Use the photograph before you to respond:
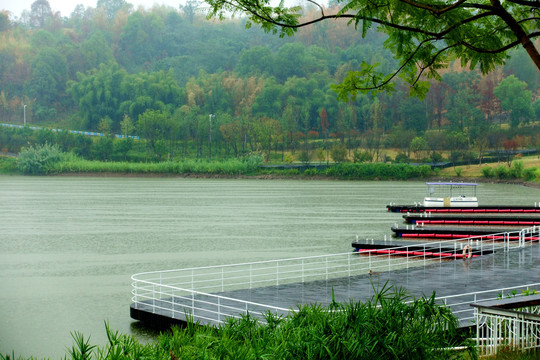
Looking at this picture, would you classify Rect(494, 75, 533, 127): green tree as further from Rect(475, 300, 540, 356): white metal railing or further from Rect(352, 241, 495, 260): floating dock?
Rect(475, 300, 540, 356): white metal railing

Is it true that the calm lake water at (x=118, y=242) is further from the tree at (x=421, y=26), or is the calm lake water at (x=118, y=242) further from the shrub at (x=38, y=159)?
the shrub at (x=38, y=159)

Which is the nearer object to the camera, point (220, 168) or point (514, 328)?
point (514, 328)

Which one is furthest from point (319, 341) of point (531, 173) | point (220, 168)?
point (220, 168)

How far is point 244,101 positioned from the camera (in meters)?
121

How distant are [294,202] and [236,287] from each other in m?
34.3

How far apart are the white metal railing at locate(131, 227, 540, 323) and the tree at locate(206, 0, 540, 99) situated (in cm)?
400

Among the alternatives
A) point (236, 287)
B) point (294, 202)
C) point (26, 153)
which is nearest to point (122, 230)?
point (236, 287)

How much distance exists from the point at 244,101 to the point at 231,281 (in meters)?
102

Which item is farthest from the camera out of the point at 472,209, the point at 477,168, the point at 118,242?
the point at 477,168

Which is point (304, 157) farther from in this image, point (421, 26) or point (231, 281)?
point (421, 26)

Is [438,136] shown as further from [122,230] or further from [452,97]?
[122,230]

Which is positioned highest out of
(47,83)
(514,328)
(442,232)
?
(47,83)

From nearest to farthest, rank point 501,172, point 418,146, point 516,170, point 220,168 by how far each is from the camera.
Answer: point 516,170, point 501,172, point 418,146, point 220,168

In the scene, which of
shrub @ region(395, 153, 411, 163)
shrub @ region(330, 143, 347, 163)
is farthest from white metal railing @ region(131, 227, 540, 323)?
shrub @ region(330, 143, 347, 163)
